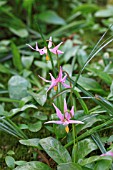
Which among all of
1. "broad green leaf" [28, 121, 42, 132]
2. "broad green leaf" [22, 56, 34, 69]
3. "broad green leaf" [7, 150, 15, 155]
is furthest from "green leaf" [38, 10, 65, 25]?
"broad green leaf" [7, 150, 15, 155]

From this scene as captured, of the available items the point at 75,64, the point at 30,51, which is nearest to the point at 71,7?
the point at 30,51

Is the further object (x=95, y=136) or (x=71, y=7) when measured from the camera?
(x=71, y=7)

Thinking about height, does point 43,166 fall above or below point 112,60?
below

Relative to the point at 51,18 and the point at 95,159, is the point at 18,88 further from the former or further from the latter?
the point at 51,18

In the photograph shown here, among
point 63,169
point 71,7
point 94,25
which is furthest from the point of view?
point 71,7

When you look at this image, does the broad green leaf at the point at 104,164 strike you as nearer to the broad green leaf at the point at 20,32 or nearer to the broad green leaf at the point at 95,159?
the broad green leaf at the point at 95,159

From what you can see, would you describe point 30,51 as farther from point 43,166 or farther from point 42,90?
point 43,166
